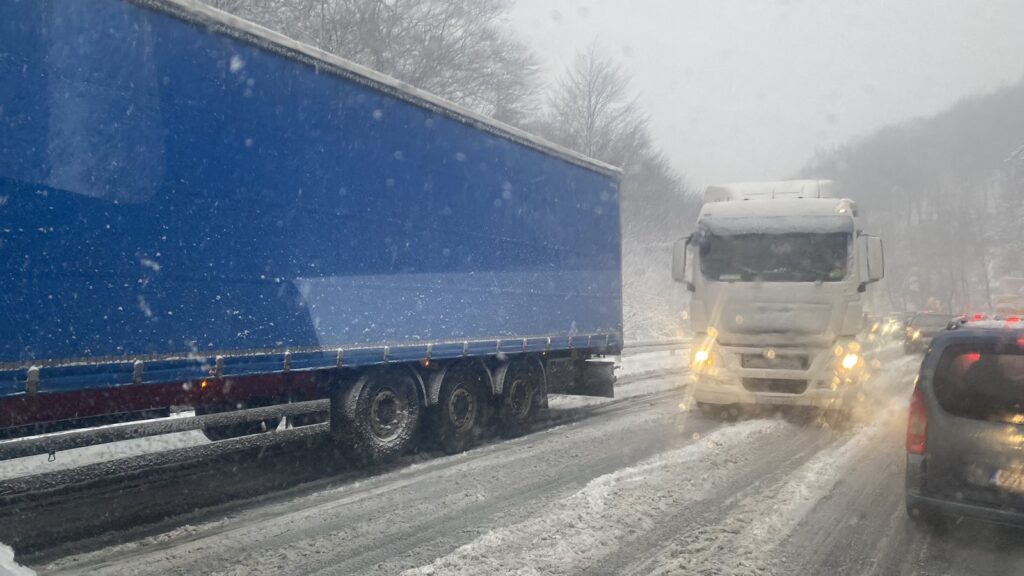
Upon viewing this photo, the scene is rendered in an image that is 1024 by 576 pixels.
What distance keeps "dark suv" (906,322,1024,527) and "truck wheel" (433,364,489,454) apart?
16.3ft

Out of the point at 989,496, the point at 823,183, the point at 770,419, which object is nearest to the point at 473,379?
the point at 770,419

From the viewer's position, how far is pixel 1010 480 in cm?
491

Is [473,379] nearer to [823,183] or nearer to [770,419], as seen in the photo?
[770,419]

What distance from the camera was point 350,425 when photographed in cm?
755

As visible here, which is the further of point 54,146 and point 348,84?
point 348,84

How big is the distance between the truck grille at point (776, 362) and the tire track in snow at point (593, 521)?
104 inches

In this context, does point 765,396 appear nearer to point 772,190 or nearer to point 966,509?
point 772,190

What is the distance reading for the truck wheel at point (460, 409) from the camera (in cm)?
877

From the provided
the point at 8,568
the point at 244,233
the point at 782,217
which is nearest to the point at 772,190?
the point at 782,217

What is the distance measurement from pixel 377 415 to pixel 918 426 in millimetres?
5074

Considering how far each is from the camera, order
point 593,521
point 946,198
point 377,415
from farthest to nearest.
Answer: point 946,198 < point 377,415 < point 593,521

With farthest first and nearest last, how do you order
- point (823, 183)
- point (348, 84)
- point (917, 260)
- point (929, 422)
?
1. point (917, 260)
2. point (823, 183)
3. point (348, 84)
4. point (929, 422)

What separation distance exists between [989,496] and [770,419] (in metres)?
5.74

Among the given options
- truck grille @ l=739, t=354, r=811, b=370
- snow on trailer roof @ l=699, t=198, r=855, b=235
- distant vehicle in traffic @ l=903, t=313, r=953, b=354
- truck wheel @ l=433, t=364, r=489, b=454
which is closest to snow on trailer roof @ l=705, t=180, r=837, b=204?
snow on trailer roof @ l=699, t=198, r=855, b=235
